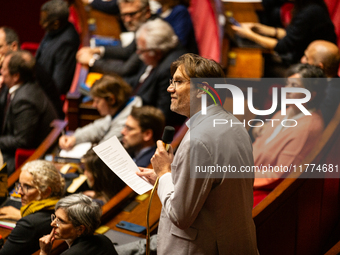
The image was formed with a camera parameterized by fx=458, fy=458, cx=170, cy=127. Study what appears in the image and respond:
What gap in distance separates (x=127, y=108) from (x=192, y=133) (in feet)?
5.07

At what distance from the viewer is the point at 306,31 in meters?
2.69

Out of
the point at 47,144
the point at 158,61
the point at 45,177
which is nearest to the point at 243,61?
the point at 158,61

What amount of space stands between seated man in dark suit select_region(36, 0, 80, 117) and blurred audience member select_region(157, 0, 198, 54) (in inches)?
31.6

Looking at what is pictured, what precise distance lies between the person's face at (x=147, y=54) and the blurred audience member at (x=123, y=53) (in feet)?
0.96

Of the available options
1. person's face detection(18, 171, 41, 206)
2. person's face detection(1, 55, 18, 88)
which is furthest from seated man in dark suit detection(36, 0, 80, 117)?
person's face detection(18, 171, 41, 206)

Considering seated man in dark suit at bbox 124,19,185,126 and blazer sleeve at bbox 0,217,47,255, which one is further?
seated man in dark suit at bbox 124,19,185,126

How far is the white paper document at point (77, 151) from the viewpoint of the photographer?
273cm

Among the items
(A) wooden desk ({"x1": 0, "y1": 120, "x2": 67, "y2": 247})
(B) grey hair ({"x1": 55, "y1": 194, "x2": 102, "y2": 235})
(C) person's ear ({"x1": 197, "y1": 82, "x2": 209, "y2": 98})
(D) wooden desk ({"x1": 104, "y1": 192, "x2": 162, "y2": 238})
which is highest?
(C) person's ear ({"x1": 197, "y1": 82, "x2": 209, "y2": 98})

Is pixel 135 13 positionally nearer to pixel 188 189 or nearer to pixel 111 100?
pixel 111 100

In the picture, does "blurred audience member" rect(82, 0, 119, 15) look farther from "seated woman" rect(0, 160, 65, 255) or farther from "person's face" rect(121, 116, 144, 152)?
"seated woman" rect(0, 160, 65, 255)

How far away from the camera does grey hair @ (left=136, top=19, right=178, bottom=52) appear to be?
2.93m

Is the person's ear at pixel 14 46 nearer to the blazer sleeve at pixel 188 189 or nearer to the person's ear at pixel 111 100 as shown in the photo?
the person's ear at pixel 111 100

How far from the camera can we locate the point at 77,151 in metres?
2.77

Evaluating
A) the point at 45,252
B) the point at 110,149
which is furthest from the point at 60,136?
the point at 110,149
